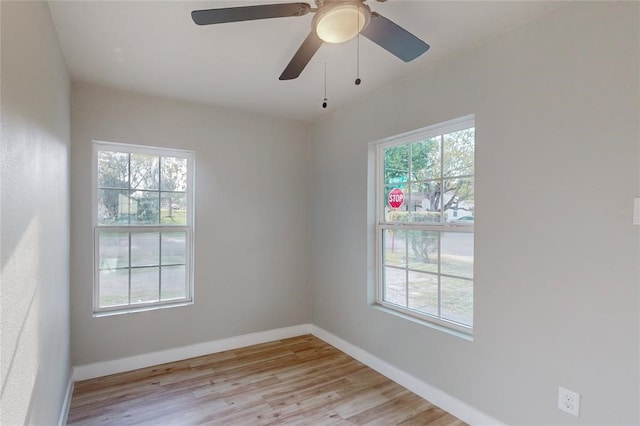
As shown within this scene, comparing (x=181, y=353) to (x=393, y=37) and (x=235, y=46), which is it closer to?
(x=235, y=46)

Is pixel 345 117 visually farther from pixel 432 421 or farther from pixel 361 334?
pixel 432 421

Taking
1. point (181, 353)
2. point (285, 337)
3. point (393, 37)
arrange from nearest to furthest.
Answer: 1. point (393, 37)
2. point (181, 353)
3. point (285, 337)

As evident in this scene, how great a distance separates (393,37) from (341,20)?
30 cm

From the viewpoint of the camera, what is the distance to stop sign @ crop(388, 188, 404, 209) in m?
2.93

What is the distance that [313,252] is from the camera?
157 inches

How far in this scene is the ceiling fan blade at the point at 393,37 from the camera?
4.98 ft

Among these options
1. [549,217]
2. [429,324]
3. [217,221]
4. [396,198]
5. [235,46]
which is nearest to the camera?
[549,217]

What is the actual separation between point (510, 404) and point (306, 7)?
7.94 feet

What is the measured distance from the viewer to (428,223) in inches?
104

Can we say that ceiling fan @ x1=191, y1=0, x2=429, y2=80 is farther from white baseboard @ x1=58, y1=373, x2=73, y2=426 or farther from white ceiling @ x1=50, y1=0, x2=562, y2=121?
white baseboard @ x1=58, y1=373, x2=73, y2=426

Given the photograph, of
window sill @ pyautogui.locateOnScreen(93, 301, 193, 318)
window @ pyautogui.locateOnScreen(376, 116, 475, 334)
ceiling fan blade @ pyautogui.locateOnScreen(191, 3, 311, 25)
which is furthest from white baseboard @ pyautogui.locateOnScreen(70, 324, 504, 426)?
ceiling fan blade @ pyautogui.locateOnScreen(191, 3, 311, 25)

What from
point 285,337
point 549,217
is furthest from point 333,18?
point 285,337

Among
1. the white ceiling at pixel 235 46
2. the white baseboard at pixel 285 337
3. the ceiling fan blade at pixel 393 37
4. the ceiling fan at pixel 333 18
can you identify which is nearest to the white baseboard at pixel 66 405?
the white baseboard at pixel 285 337

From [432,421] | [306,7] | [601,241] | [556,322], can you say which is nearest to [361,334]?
[432,421]
